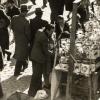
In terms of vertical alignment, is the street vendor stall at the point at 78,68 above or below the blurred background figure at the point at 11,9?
below

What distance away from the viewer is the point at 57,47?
485 inches

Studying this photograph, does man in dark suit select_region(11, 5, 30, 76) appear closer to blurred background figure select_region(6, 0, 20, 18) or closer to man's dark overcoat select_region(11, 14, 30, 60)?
man's dark overcoat select_region(11, 14, 30, 60)

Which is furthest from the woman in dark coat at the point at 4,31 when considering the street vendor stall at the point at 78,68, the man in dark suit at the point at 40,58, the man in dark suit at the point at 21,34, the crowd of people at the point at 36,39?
the street vendor stall at the point at 78,68

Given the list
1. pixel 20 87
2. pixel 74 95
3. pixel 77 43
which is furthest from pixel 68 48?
pixel 20 87

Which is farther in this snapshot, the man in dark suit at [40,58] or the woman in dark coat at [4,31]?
the woman in dark coat at [4,31]

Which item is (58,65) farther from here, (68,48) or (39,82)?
(39,82)

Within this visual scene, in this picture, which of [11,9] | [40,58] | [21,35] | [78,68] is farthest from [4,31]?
[78,68]

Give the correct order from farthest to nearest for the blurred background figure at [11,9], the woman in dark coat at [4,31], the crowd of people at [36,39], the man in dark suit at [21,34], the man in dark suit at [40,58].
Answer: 1. the blurred background figure at [11,9]
2. the woman in dark coat at [4,31]
3. the man in dark suit at [21,34]
4. the crowd of people at [36,39]
5. the man in dark suit at [40,58]

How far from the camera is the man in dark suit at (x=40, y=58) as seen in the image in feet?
40.6

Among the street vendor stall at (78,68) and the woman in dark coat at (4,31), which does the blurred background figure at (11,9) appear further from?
the street vendor stall at (78,68)

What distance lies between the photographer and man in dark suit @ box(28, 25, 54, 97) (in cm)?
1238

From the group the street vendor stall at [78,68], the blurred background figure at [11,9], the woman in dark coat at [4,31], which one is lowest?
the street vendor stall at [78,68]

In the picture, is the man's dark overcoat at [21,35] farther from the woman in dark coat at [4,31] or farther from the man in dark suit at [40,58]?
the woman in dark coat at [4,31]

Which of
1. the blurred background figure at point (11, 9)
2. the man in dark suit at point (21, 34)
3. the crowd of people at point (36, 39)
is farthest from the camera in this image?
the blurred background figure at point (11, 9)
